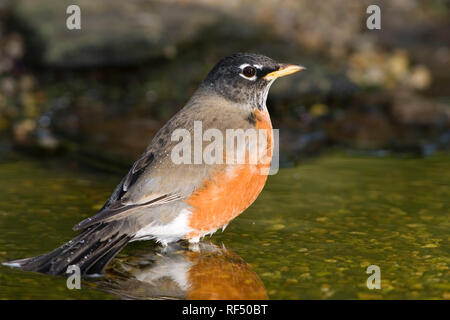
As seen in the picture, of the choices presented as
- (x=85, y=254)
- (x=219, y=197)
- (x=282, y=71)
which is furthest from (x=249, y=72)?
(x=85, y=254)

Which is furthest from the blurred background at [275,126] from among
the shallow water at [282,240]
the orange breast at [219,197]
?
the orange breast at [219,197]

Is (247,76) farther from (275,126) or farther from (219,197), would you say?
(275,126)

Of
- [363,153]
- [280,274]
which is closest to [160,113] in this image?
[363,153]

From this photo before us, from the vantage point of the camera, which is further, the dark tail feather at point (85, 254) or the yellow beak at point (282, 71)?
the yellow beak at point (282, 71)

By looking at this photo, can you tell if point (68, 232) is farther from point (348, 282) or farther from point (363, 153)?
point (363, 153)

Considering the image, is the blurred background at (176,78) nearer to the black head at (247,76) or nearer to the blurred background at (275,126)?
the blurred background at (275,126)

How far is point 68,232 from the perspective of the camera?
232 inches

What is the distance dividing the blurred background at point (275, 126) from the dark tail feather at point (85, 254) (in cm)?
11

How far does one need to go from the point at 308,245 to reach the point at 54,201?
2.53 m

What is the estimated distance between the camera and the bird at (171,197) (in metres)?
4.99

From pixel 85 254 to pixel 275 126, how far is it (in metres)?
5.39

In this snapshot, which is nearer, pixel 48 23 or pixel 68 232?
pixel 68 232

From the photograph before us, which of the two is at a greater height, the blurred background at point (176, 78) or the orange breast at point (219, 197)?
the blurred background at point (176, 78)

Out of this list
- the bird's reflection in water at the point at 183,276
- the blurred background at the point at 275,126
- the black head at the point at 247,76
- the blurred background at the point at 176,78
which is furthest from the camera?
the blurred background at the point at 176,78
